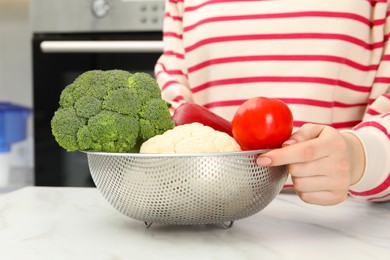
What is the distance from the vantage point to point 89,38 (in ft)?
5.71

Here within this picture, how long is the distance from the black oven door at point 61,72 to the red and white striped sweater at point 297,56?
1.24 feet

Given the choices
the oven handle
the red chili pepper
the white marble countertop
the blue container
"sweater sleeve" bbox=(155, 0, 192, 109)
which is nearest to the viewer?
the white marble countertop

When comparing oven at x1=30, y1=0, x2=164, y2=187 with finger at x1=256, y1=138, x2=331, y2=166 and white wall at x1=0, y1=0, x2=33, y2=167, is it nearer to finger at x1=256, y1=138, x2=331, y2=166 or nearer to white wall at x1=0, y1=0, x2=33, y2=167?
white wall at x1=0, y1=0, x2=33, y2=167

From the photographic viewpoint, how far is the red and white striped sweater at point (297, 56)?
1234mm

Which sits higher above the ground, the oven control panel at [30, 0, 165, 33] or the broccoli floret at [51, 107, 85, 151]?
the oven control panel at [30, 0, 165, 33]

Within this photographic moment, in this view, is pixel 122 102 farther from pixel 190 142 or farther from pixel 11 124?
pixel 11 124

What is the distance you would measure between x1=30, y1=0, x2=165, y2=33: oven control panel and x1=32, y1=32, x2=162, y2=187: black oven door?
0.08 ft

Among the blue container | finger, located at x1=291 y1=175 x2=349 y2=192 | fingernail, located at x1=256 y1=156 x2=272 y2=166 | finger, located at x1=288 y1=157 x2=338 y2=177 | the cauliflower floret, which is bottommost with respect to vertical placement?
the blue container

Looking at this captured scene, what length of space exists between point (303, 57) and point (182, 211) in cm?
72

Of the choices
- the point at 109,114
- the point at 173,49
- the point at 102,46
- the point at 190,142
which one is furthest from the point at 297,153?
the point at 102,46

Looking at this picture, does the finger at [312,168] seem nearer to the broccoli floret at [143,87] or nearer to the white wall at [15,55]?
the broccoli floret at [143,87]

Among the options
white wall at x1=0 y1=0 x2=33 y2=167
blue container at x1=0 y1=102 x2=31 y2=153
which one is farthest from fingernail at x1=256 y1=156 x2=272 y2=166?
white wall at x1=0 y1=0 x2=33 y2=167

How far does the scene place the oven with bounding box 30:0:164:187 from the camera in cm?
171

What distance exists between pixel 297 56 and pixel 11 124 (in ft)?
3.88
